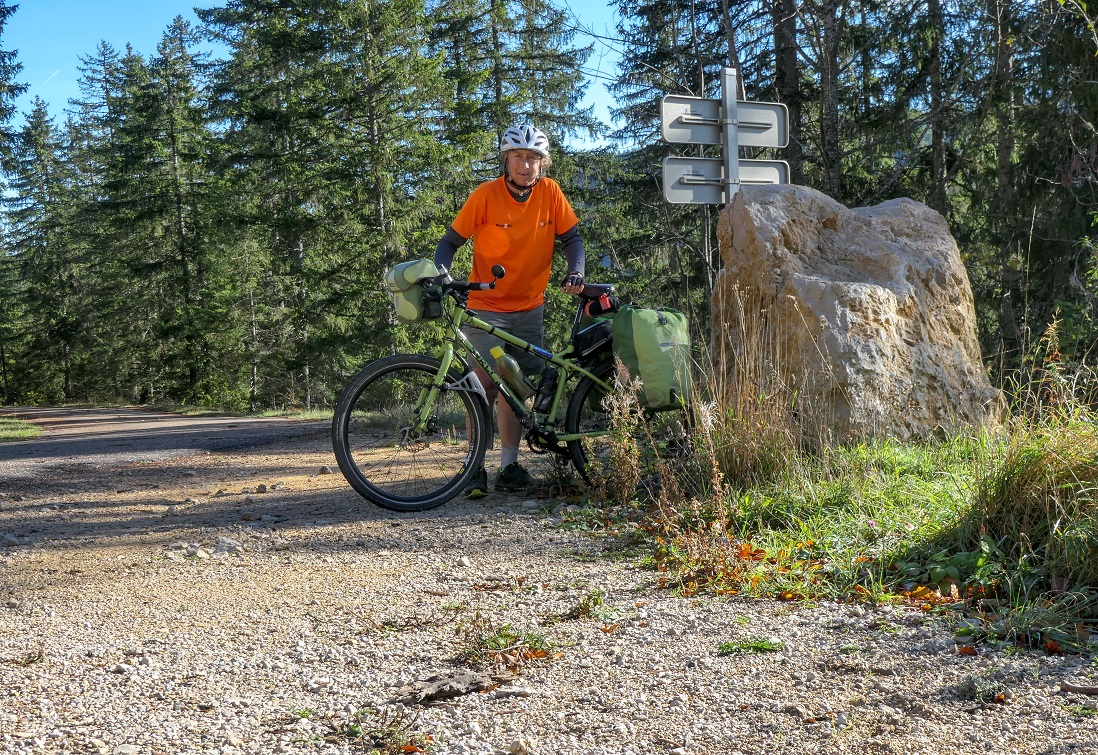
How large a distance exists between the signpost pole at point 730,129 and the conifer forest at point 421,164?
1.56m

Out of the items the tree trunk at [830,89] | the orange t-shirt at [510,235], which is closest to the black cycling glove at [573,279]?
the orange t-shirt at [510,235]

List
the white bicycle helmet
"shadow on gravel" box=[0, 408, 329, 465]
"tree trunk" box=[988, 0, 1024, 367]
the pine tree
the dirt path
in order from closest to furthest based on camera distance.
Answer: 1. the white bicycle helmet
2. the dirt path
3. "shadow on gravel" box=[0, 408, 329, 465]
4. "tree trunk" box=[988, 0, 1024, 367]
5. the pine tree

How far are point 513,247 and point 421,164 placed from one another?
57.1ft

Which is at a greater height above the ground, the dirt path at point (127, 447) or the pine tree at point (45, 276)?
the pine tree at point (45, 276)

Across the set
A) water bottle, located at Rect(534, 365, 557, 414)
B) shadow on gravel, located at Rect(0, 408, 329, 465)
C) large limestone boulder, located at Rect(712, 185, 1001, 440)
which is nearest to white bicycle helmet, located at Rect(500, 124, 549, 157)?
water bottle, located at Rect(534, 365, 557, 414)

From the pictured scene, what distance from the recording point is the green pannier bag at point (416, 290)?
4.97 m

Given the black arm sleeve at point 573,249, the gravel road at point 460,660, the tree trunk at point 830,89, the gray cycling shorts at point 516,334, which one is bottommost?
the gravel road at point 460,660

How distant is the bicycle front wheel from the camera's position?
16.3 ft

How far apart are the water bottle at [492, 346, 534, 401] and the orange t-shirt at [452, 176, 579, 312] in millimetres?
392

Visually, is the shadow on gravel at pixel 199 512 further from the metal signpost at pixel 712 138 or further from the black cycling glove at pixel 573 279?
the metal signpost at pixel 712 138

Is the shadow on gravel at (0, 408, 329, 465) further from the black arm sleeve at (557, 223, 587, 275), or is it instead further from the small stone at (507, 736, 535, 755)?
the small stone at (507, 736, 535, 755)

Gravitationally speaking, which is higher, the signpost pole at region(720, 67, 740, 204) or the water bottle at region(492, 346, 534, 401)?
the signpost pole at region(720, 67, 740, 204)

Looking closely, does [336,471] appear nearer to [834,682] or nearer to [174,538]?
[174,538]

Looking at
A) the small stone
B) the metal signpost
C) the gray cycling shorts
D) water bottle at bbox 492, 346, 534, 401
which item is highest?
the metal signpost
